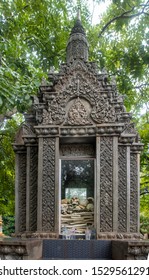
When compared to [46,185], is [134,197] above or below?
below

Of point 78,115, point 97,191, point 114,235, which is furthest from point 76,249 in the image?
point 78,115

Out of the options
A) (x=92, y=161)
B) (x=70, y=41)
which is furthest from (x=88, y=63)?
(x=92, y=161)

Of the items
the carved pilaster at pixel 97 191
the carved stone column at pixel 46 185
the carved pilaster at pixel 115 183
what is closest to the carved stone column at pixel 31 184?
the carved stone column at pixel 46 185

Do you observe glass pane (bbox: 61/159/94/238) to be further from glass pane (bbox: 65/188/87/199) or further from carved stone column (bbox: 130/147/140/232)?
carved stone column (bbox: 130/147/140/232)

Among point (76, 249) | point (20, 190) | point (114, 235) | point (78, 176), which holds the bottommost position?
point (76, 249)

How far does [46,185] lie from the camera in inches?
278

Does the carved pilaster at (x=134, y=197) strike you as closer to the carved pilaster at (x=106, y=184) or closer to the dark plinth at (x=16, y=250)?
the carved pilaster at (x=106, y=184)

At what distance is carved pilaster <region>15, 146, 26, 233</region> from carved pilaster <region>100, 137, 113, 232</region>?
1.85 meters

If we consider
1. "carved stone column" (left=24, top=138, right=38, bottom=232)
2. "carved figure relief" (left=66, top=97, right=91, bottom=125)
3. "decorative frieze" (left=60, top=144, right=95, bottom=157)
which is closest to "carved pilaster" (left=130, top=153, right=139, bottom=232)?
"decorative frieze" (left=60, top=144, right=95, bottom=157)

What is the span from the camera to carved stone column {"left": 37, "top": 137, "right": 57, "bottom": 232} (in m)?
6.89

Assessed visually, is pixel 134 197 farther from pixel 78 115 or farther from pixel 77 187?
pixel 78 115

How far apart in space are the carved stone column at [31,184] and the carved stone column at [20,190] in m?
0.29

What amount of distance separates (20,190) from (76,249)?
2.08 metres

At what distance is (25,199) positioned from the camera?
24.9 ft
